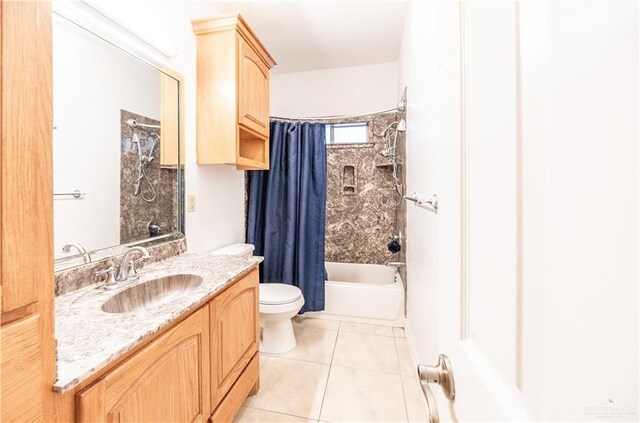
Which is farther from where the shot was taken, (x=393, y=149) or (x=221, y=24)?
(x=393, y=149)

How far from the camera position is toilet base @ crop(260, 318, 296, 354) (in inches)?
78.3

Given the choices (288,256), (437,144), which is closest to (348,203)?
(288,256)

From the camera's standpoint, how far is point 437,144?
1.28 meters

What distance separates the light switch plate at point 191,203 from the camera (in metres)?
1.70

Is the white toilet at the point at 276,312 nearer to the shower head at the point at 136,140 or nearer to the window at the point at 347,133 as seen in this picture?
the shower head at the point at 136,140

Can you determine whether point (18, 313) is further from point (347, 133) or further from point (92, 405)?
point (347, 133)

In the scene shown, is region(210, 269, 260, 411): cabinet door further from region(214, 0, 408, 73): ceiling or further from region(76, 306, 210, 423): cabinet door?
region(214, 0, 408, 73): ceiling

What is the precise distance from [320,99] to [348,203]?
1277mm

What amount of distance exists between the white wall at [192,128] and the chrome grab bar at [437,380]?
1.63 meters

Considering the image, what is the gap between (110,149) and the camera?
4.07 ft

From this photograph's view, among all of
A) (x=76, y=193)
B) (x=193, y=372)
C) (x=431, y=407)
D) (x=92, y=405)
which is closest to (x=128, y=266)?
(x=76, y=193)

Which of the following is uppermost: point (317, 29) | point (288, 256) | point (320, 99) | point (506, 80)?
point (317, 29)

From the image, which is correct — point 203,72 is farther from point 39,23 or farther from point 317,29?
point 39,23

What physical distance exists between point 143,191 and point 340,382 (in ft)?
5.44
